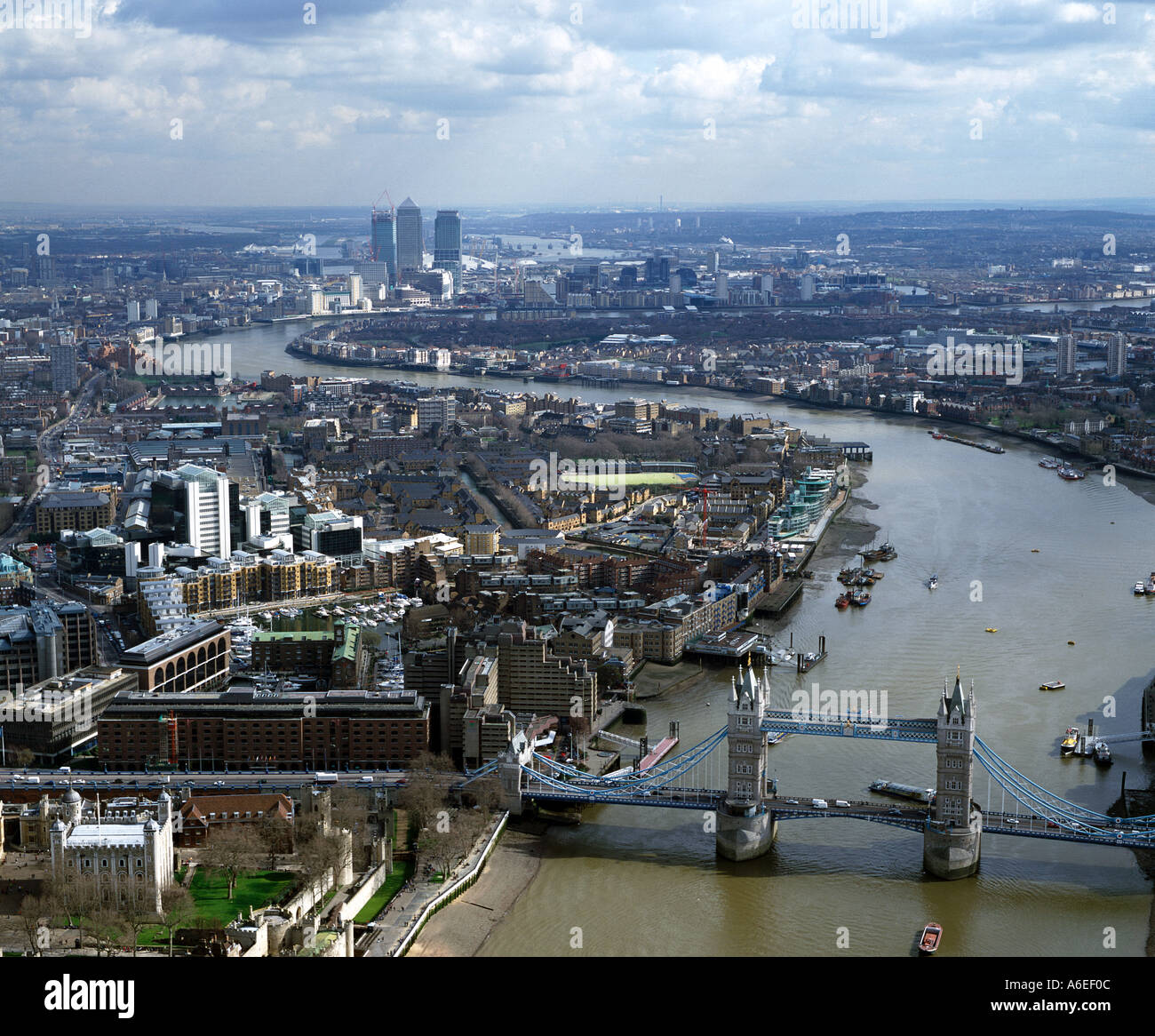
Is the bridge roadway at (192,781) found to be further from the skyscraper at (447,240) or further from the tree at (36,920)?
the skyscraper at (447,240)

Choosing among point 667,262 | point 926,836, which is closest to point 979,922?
point 926,836

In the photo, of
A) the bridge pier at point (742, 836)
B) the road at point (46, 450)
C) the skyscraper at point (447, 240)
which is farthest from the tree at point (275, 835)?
the skyscraper at point (447, 240)

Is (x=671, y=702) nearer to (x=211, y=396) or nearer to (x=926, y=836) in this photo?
(x=926, y=836)

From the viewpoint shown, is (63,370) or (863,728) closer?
(863,728)

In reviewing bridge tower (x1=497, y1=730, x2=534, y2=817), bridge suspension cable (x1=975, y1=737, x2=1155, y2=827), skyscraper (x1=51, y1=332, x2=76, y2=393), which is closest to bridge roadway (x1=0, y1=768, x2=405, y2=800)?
bridge tower (x1=497, y1=730, x2=534, y2=817)

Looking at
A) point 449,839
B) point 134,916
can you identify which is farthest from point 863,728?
point 134,916

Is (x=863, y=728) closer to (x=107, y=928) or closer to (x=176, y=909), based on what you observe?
(x=176, y=909)
